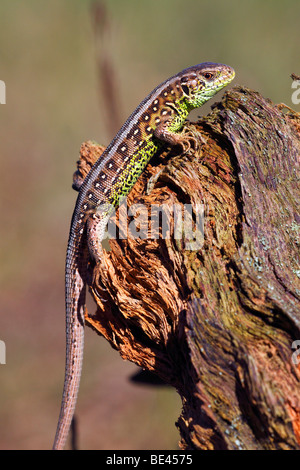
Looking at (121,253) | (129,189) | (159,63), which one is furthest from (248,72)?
(121,253)

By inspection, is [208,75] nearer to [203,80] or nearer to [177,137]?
[203,80]

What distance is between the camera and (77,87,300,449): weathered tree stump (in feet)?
9.40

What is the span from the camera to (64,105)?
10547 mm

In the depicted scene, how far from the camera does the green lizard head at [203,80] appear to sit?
207 inches

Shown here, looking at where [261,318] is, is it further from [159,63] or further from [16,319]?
[159,63]

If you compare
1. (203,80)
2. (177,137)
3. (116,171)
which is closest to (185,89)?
(203,80)

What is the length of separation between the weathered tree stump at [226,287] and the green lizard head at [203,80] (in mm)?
940

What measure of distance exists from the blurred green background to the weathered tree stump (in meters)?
4.98

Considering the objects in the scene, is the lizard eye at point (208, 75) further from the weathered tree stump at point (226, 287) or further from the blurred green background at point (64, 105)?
the blurred green background at point (64, 105)

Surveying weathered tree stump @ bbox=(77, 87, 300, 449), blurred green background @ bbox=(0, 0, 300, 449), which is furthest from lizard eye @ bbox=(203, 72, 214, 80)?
blurred green background @ bbox=(0, 0, 300, 449)

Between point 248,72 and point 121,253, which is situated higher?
point 248,72

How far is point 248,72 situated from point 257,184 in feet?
22.4

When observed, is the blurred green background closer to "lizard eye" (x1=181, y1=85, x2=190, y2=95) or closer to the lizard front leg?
"lizard eye" (x1=181, y1=85, x2=190, y2=95)

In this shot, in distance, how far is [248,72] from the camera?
9.70 m
